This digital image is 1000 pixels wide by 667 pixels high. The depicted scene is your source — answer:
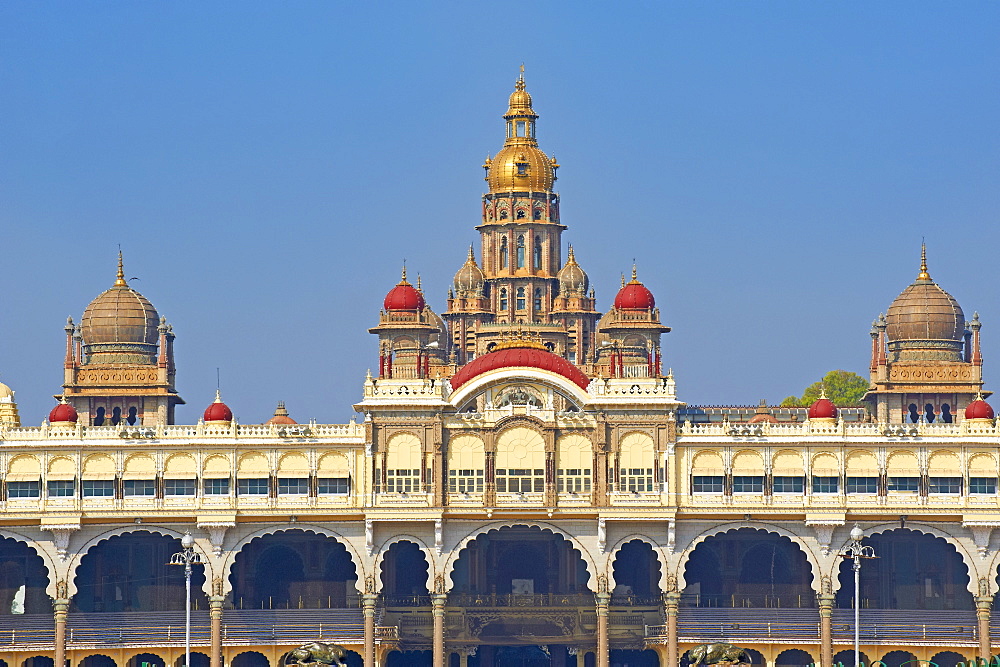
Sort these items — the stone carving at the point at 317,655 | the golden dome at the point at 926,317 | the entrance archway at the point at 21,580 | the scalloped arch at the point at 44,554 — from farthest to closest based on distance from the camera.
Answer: the golden dome at the point at 926,317 → the entrance archway at the point at 21,580 → the scalloped arch at the point at 44,554 → the stone carving at the point at 317,655

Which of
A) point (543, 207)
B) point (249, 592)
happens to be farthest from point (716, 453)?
point (543, 207)

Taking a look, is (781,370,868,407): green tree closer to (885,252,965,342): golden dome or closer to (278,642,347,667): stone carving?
(885,252,965,342): golden dome

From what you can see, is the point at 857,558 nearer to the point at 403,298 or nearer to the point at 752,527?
the point at 752,527

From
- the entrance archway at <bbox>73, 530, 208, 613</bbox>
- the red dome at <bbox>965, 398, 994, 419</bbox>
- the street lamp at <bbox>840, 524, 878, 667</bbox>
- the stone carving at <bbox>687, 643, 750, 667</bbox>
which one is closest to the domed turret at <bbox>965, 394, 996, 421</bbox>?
the red dome at <bbox>965, 398, 994, 419</bbox>

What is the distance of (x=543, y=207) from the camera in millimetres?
174625

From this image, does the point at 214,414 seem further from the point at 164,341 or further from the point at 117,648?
the point at 164,341

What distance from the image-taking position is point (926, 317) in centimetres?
16638

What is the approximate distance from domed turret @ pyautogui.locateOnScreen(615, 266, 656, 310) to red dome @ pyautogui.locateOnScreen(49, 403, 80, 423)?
33.0 metres

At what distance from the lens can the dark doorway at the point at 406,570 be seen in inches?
5778

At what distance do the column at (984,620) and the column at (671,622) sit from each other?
1503cm

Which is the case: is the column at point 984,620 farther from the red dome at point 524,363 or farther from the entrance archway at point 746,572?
the red dome at point 524,363

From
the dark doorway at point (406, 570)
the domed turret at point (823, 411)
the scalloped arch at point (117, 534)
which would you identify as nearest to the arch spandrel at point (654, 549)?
the domed turret at point (823, 411)

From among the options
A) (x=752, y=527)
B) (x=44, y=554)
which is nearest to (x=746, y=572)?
(x=752, y=527)

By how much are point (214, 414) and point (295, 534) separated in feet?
26.1
